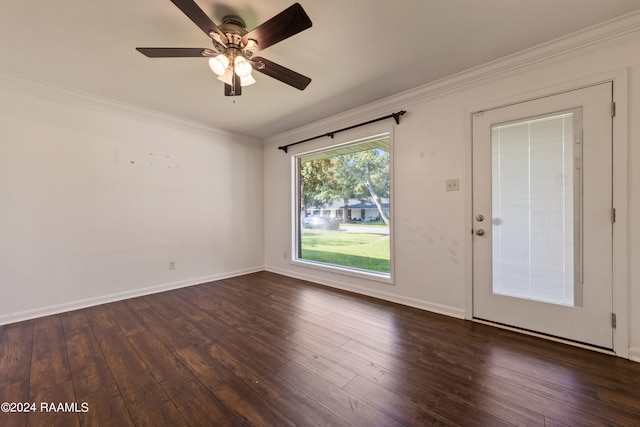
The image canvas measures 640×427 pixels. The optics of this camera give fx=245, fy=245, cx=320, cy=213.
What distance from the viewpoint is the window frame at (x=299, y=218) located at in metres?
3.11

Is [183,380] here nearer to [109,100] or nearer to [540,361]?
[540,361]

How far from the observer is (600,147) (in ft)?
6.30

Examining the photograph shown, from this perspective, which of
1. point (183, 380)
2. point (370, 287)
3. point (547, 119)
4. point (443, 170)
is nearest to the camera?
point (183, 380)

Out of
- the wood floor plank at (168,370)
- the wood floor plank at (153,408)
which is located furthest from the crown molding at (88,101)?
the wood floor plank at (153,408)

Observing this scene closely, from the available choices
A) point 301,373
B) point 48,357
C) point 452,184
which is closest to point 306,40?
point 452,184

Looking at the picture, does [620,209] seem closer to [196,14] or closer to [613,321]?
[613,321]

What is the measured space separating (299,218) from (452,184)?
2597mm

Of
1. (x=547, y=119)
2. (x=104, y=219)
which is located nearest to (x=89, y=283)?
(x=104, y=219)

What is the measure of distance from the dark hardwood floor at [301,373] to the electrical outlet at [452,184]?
1375 millimetres

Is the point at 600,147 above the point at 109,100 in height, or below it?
below

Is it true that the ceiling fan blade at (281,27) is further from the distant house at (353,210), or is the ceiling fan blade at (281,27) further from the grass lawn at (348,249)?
the grass lawn at (348,249)

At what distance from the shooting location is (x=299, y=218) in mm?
4461

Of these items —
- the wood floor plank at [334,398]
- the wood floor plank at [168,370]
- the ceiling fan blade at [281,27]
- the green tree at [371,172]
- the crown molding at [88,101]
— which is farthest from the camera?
the green tree at [371,172]

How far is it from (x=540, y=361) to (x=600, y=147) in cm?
172
